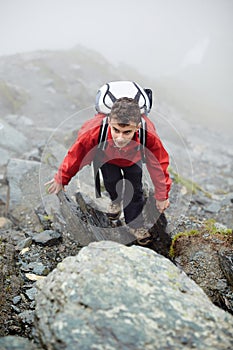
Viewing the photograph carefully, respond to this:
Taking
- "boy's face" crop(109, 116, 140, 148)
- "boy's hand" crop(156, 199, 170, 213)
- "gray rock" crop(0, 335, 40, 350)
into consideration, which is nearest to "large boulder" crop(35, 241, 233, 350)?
"gray rock" crop(0, 335, 40, 350)

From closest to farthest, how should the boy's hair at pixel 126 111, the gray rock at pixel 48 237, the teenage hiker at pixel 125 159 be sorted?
the boy's hair at pixel 126 111, the teenage hiker at pixel 125 159, the gray rock at pixel 48 237

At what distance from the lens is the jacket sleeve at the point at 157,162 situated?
4.97 m

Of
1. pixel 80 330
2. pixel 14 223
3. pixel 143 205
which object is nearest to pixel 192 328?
pixel 80 330

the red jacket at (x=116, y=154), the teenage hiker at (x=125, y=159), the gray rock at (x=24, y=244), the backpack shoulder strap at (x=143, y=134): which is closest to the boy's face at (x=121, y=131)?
the teenage hiker at (x=125, y=159)

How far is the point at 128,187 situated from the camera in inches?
238

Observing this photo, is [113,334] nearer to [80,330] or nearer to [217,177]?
[80,330]

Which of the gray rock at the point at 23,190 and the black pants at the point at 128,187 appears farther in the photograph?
the gray rock at the point at 23,190

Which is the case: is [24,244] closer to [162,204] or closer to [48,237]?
[48,237]

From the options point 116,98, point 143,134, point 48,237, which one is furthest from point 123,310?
point 48,237

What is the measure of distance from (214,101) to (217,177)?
153 feet

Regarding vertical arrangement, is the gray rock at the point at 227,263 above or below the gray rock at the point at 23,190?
above

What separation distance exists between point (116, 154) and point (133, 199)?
1277 millimetres

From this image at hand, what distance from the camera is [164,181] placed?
5391mm

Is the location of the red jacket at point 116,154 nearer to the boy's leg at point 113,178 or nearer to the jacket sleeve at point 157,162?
the jacket sleeve at point 157,162
